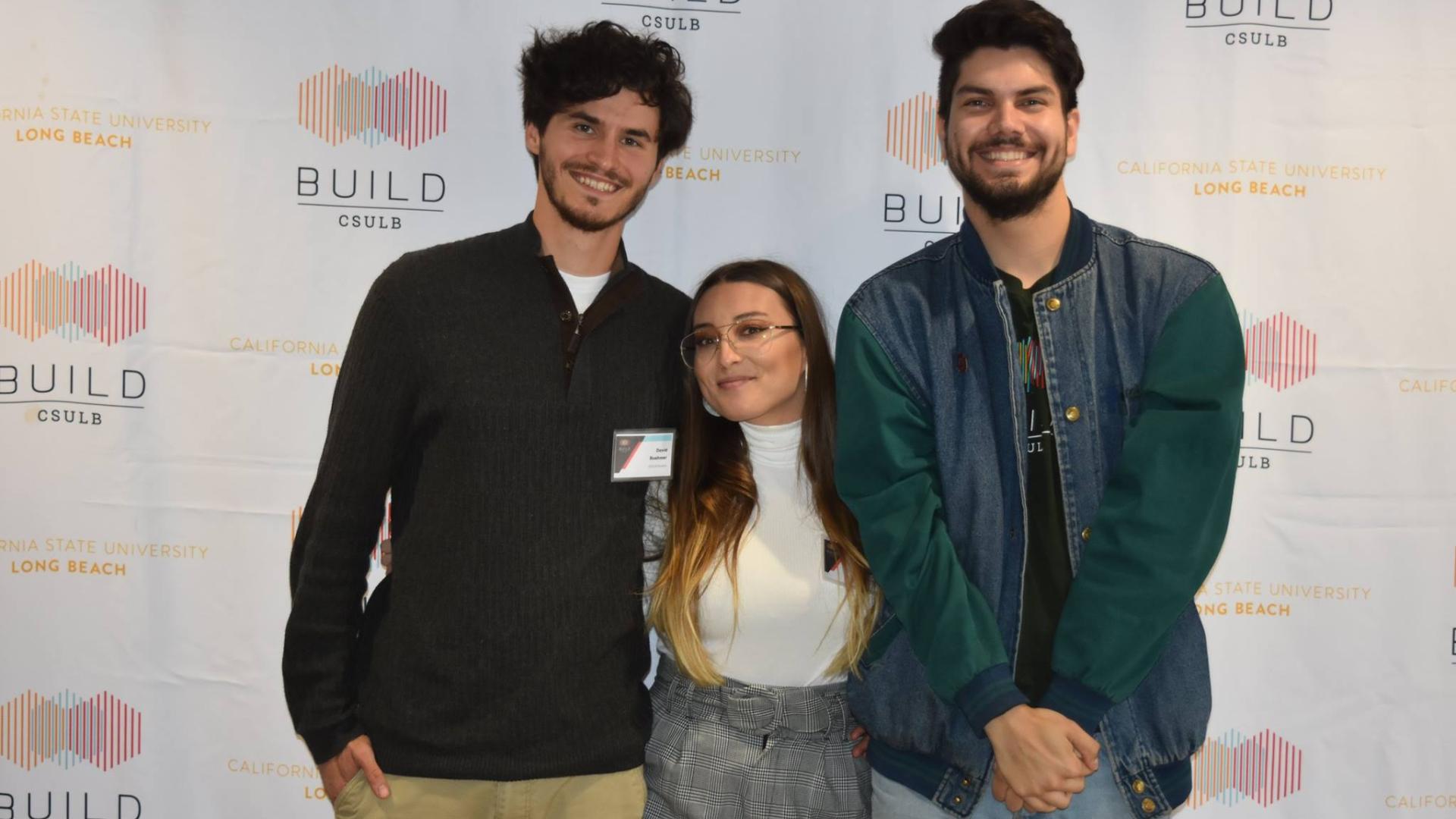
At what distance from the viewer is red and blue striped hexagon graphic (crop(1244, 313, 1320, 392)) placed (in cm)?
259

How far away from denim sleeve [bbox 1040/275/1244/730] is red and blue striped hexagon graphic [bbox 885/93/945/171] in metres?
1.05

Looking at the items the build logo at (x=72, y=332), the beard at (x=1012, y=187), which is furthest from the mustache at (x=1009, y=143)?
the build logo at (x=72, y=332)

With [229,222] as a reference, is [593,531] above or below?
below

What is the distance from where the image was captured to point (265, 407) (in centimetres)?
263

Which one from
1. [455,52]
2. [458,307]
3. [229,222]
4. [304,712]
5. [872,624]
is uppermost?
[455,52]

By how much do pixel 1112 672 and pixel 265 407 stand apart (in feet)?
6.87

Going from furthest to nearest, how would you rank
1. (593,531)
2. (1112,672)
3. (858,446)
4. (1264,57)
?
(1264,57) → (593,531) → (858,446) → (1112,672)

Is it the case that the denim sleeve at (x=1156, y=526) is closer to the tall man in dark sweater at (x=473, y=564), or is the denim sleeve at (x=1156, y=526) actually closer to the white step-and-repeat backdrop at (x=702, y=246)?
the tall man in dark sweater at (x=473, y=564)

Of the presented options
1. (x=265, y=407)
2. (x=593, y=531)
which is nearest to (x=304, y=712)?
(x=593, y=531)

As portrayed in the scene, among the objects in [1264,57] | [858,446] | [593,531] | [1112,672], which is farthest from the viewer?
[1264,57]

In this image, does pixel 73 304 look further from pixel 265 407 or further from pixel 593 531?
pixel 593 531

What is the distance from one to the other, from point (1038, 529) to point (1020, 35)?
858 mm

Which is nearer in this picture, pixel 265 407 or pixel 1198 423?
pixel 1198 423

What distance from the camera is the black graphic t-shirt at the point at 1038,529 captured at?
173cm
